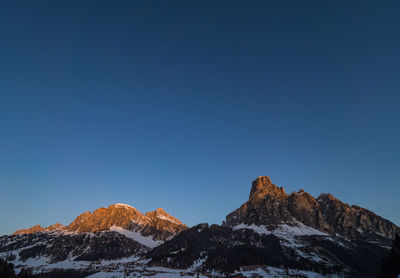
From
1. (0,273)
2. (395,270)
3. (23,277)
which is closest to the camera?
(395,270)

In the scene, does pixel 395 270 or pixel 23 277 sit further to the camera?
pixel 23 277

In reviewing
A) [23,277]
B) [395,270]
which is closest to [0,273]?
[23,277]

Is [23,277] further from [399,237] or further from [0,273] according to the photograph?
[399,237]

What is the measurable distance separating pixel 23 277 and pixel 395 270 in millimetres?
268108

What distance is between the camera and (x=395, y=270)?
13650 centimetres

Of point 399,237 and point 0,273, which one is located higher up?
point 399,237

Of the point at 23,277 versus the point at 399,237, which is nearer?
the point at 399,237

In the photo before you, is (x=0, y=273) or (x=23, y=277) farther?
(x=23, y=277)

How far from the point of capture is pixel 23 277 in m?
199

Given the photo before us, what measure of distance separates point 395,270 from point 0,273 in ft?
872

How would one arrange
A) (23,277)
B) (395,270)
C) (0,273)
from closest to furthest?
(395,270)
(0,273)
(23,277)

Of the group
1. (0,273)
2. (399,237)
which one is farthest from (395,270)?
(0,273)

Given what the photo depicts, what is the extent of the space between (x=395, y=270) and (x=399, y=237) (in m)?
18.5

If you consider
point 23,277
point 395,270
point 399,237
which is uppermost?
point 399,237
